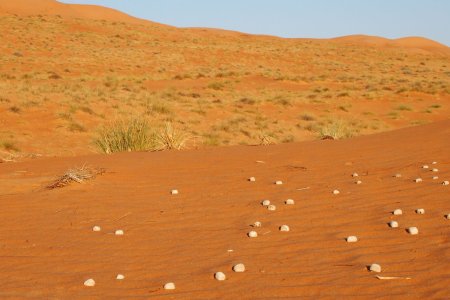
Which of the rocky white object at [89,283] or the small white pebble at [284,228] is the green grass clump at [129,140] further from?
the rocky white object at [89,283]

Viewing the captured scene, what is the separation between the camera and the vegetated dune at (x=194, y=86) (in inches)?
763

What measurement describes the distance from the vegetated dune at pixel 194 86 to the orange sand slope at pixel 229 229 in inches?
176

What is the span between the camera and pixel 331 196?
6492 mm

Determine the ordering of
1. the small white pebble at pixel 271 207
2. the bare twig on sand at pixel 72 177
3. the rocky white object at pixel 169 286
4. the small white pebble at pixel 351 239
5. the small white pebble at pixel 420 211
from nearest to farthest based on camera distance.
Result: the rocky white object at pixel 169 286
the small white pebble at pixel 351 239
the small white pebble at pixel 420 211
the small white pebble at pixel 271 207
the bare twig on sand at pixel 72 177

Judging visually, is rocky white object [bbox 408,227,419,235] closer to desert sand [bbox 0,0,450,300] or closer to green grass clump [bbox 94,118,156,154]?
desert sand [bbox 0,0,450,300]

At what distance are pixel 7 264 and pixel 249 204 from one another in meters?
2.47

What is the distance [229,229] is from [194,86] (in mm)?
29871

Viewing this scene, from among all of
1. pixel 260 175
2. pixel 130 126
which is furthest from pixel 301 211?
pixel 130 126

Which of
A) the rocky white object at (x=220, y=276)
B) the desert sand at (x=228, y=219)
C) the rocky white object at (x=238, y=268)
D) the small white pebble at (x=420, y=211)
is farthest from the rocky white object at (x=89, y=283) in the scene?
the small white pebble at (x=420, y=211)

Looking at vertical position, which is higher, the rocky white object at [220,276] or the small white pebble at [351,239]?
the small white pebble at [351,239]

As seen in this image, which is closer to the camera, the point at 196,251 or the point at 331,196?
the point at 196,251

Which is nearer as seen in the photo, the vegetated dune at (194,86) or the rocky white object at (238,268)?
the rocky white object at (238,268)

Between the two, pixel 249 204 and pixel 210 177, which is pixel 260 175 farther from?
pixel 249 204

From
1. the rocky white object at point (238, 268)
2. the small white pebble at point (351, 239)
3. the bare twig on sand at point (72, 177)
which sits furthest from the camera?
the bare twig on sand at point (72, 177)
